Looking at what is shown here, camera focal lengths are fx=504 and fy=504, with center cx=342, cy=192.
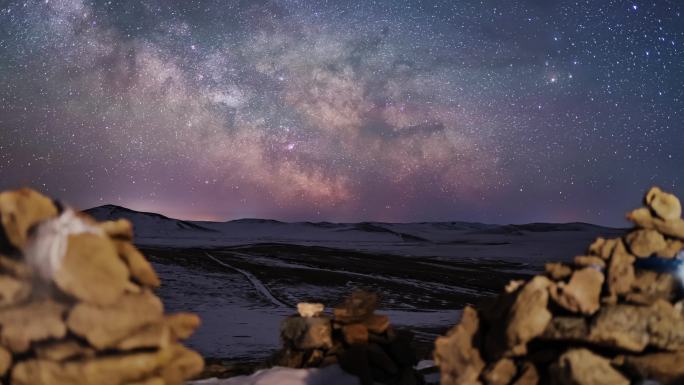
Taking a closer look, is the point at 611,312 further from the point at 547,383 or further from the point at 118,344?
the point at 118,344

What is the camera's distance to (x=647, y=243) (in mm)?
6512

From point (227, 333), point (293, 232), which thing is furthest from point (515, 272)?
point (293, 232)

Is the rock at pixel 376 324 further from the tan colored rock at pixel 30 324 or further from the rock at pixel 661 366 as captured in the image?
the tan colored rock at pixel 30 324

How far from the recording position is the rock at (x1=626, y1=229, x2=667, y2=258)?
6496 millimetres

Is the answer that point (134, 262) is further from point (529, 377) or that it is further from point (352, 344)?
point (352, 344)

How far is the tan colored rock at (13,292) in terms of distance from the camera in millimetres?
5207

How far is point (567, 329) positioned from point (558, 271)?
3.18ft

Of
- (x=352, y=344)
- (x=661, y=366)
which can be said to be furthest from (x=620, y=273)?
(x=352, y=344)

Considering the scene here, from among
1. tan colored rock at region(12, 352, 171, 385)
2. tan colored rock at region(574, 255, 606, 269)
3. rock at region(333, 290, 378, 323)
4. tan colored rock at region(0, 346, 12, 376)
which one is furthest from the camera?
rock at region(333, 290, 378, 323)

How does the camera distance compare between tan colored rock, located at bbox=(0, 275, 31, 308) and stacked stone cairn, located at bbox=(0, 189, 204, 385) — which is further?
tan colored rock, located at bbox=(0, 275, 31, 308)

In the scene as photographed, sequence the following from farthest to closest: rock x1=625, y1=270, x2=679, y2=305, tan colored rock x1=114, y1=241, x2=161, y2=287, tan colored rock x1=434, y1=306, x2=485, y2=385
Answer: tan colored rock x1=434, y1=306, x2=485, y2=385
rock x1=625, y1=270, x2=679, y2=305
tan colored rock x1=114, y1=241, x2=161, y2=287

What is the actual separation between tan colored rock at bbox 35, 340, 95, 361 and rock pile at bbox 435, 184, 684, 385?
442 cm

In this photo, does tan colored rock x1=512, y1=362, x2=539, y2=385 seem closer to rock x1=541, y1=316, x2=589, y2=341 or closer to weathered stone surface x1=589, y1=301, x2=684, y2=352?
rock x1=541, y1=316, x2=589, y2=341

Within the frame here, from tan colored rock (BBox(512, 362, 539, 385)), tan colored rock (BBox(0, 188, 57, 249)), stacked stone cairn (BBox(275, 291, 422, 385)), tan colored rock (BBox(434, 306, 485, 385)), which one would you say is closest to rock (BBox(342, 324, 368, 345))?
stacked stone cairn (BBox(275, 291, 422, 385))
